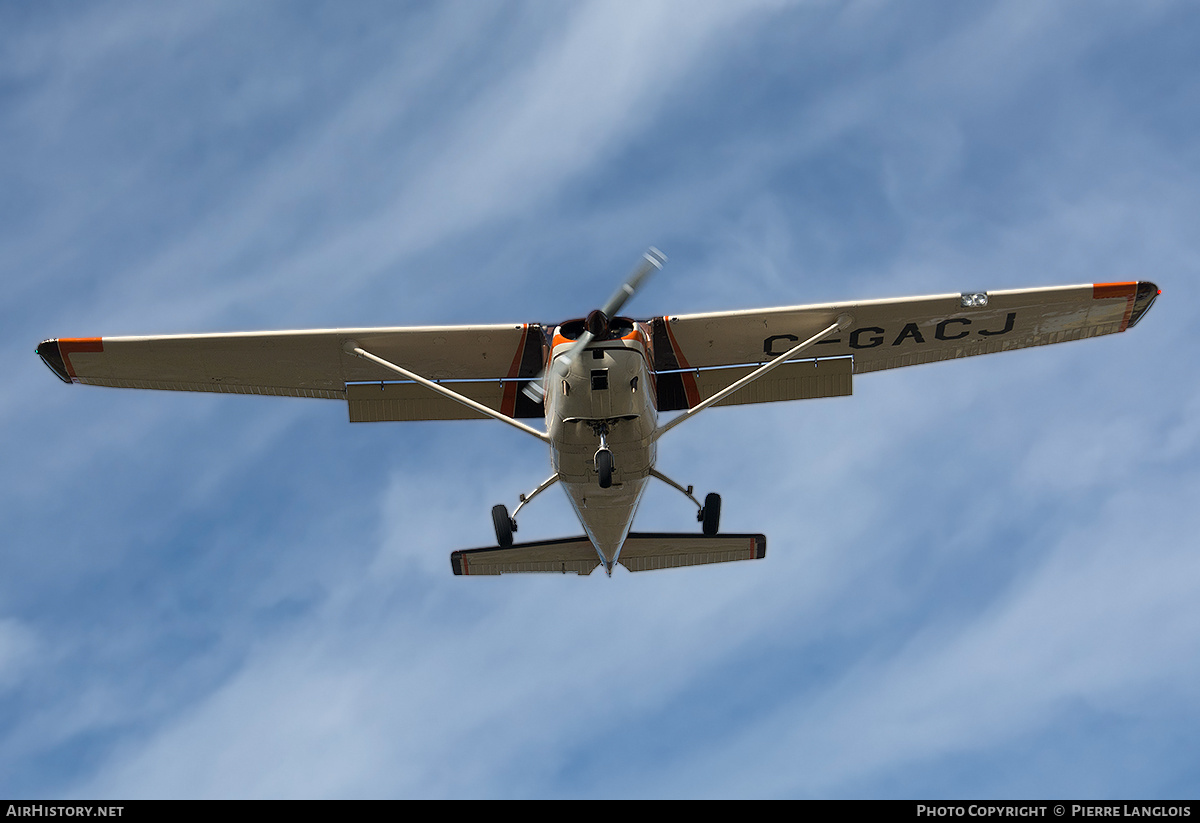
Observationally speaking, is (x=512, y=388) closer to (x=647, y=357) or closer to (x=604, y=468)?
(x=647, y=357)

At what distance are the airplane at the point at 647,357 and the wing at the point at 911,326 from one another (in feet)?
0.08

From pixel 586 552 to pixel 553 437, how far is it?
3.16m

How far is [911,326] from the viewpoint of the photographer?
57.8ft

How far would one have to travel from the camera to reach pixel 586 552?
1792 centimetres

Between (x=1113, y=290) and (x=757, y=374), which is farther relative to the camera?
(x=1113, y=290)

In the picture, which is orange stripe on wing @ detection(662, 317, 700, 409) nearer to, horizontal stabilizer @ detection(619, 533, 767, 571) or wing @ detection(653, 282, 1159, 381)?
wing @ detection(653, 282, 1159, 381)

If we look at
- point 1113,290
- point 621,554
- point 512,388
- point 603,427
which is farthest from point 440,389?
point 1113,290

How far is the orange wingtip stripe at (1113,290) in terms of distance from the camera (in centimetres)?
1709

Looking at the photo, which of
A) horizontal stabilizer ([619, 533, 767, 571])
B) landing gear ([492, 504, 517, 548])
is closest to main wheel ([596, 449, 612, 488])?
landing gear ([492, 504, 517, 548])

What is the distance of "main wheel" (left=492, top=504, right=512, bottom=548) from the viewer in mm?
17000

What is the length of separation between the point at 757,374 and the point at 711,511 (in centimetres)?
246
